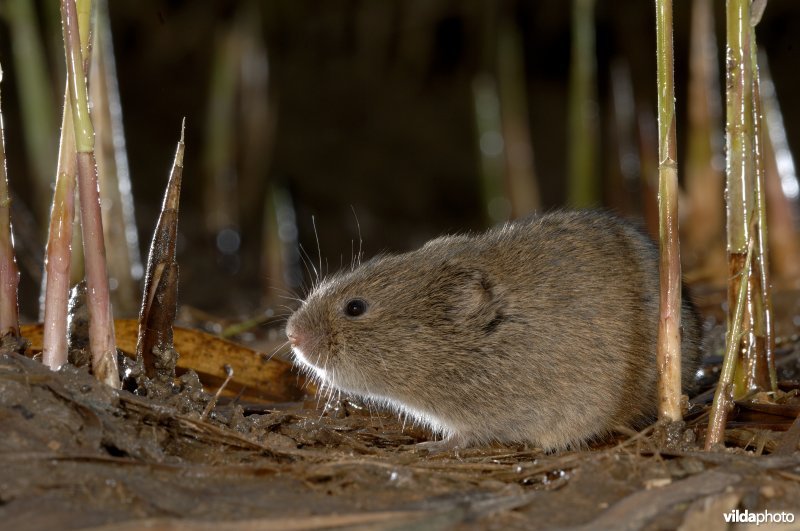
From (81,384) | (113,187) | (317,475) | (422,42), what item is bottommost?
(317,475)

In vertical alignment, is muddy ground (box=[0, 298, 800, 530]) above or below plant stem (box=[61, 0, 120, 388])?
below

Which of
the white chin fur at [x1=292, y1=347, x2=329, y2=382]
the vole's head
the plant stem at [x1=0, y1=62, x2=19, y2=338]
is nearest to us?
the plant stem at [x1=0, y1=62, x2=19, y2=338]

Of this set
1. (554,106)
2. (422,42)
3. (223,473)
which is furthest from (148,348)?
(554,106)

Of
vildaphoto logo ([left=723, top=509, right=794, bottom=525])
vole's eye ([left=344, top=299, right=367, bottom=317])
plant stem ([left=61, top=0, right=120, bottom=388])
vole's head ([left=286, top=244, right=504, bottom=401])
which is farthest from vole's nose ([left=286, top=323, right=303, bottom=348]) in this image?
vildaphoto logo ([left=723, top=509, right=794, bottom=525])

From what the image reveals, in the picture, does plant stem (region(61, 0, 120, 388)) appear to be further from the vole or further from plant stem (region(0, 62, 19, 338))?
the vole

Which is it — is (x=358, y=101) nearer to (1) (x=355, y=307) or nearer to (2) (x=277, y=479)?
(1) (x=355, y=307)

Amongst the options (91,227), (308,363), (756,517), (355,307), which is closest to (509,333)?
(355,307)

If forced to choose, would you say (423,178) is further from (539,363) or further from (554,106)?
(539,363)
